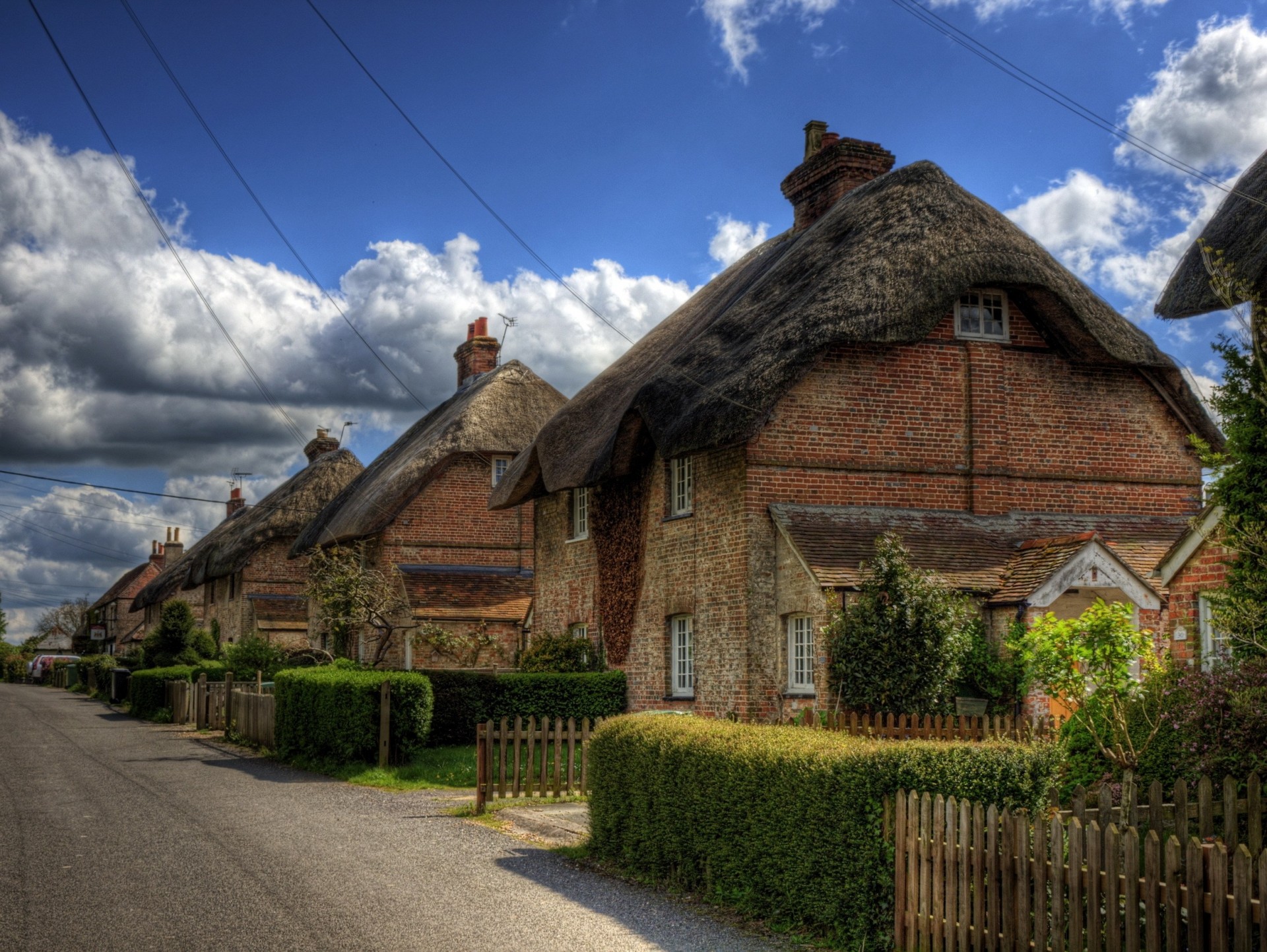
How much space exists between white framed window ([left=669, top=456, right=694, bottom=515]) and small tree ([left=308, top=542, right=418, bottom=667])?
33.0 ft

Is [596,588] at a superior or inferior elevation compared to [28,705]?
superior

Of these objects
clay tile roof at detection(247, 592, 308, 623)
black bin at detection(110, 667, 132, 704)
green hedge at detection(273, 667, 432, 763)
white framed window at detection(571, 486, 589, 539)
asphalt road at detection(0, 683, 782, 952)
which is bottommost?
black bin at detection(110, 667, 132, 704)

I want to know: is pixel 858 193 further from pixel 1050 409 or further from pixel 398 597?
pixel 398 597

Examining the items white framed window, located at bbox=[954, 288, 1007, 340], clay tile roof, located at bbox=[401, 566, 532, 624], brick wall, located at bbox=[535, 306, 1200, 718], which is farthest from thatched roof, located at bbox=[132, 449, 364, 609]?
white framed window, located at bbox=[954, 288, 1007, 340]

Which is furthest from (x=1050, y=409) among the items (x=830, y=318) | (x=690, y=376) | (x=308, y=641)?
(x=308, y=641)

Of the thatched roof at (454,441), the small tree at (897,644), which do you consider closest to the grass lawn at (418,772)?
the small tree at (897,644)

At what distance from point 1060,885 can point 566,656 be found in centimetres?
1701

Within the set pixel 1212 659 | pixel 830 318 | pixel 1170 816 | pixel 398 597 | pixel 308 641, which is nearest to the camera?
pixel 1170 816

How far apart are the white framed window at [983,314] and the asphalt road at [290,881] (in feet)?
35.1

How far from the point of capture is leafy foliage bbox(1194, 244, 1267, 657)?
11.0 m

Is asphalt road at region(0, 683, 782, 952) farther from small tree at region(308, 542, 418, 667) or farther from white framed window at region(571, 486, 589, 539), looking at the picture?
small tree at region(308, 542, 418, 667)

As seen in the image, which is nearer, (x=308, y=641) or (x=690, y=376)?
(x=690, y=376)

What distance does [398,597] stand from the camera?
30469mm

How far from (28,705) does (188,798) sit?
30721mm
